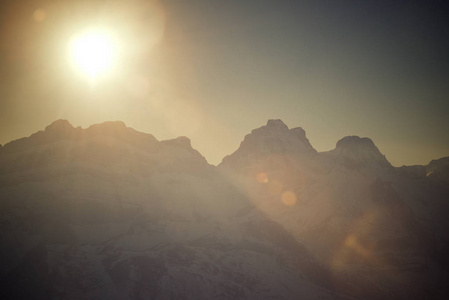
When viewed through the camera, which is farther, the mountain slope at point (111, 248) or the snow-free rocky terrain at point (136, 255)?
the snow-free rocky terrain at point (136, 255)

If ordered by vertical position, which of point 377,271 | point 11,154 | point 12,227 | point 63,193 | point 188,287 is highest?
point 11,154

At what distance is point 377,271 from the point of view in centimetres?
18200

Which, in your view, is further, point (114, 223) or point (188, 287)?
point (114, 223)

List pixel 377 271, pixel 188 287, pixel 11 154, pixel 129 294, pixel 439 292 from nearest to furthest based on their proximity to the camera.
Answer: pixel 129 294 → pixel 188 287 → pixel 439 292 → pixel 377 271 → pixel 11 154

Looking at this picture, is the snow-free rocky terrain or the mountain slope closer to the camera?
the mountain slope

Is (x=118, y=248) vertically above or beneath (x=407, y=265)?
beneath

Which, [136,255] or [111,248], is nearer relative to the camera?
[136,255]

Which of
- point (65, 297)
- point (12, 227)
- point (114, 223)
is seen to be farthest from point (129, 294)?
point (12, 227)

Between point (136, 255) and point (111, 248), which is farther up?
point (111, 248)

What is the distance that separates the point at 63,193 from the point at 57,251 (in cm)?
4422

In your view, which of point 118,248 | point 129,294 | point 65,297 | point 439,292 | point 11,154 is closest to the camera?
point 65,297

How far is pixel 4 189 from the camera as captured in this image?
163 meters

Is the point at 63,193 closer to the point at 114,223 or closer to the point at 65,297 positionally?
the point at 114,223

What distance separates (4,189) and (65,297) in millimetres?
90388
